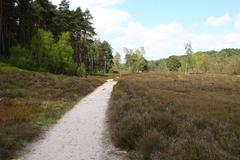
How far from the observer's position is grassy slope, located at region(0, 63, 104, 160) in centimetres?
1063

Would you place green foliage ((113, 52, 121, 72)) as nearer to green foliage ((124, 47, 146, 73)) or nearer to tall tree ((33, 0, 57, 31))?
green foliage ((124, 47, 146, 73))

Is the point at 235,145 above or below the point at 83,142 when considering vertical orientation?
above

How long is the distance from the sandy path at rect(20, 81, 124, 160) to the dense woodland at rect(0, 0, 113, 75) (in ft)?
118

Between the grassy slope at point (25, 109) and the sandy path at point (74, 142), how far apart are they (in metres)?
0.52

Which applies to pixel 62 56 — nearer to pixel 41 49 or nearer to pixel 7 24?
pixel 41 49

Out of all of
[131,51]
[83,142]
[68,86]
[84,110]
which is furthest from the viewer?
[131,51]

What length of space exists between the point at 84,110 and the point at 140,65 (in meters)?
119

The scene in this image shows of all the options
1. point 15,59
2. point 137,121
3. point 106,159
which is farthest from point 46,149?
point 15,59

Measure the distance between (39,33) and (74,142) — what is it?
149 ft

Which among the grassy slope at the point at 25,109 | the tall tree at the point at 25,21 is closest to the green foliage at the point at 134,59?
the tall tree at the point at 25,21

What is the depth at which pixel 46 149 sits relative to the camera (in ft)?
32.8

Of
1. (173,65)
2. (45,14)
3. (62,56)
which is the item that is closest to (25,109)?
(62,56)

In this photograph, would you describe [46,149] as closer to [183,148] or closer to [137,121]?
[137,121]

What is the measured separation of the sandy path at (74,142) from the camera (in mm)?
9234
